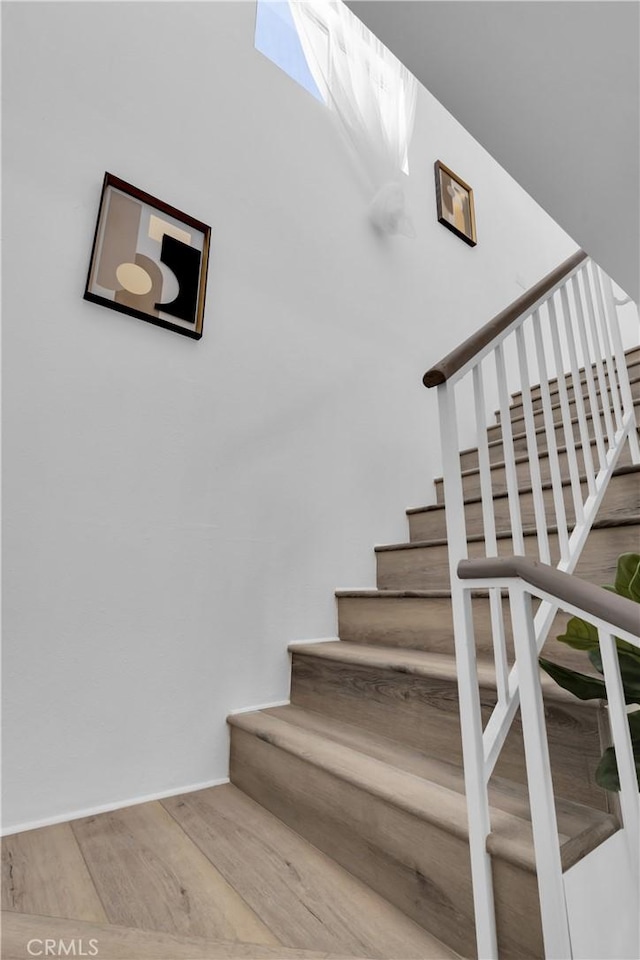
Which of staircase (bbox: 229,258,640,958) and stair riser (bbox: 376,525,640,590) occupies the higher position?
stair riser (bbox: 376,525,640,590)

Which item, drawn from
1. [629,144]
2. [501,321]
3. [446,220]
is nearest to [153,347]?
[501,321]

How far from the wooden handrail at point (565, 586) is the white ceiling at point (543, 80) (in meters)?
0.72

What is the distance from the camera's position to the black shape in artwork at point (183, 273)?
161 cm

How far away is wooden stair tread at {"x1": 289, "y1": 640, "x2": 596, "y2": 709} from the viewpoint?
3.35 ft

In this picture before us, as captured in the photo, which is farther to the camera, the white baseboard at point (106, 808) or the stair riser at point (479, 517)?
the stair riser at point (479, 517)

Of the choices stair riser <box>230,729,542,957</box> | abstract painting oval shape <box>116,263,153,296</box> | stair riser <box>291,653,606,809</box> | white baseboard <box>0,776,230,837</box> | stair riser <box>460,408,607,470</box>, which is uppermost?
abstract painting oval shape <box>116,263,153,296</box>

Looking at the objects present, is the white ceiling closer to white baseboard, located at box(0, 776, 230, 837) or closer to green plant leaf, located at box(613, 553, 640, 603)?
green plant leaf, located at box(613, 553, 640, 603)

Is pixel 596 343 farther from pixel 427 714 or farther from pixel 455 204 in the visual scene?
pixel 455 204

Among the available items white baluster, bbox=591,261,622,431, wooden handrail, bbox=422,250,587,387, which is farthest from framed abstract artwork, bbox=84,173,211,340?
white baluster, bbox=591,261,622,431

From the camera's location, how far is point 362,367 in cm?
221

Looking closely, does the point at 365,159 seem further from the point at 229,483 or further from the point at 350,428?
the point at 229,483

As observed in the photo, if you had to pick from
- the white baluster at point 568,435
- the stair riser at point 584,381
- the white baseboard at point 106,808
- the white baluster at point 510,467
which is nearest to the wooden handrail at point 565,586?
the white baluster at point 510,467

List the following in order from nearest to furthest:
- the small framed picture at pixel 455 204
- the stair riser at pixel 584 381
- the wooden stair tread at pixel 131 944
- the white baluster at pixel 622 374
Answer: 1. the wooden stair tread at pixel 131 944
2. the white baluster at pixel 622 374
3. the stair riser at pixel 584 381
4. the small framed picture at pixel 455 204

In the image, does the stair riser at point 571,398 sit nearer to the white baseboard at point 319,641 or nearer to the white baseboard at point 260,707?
the white baseboard at point 319,641
